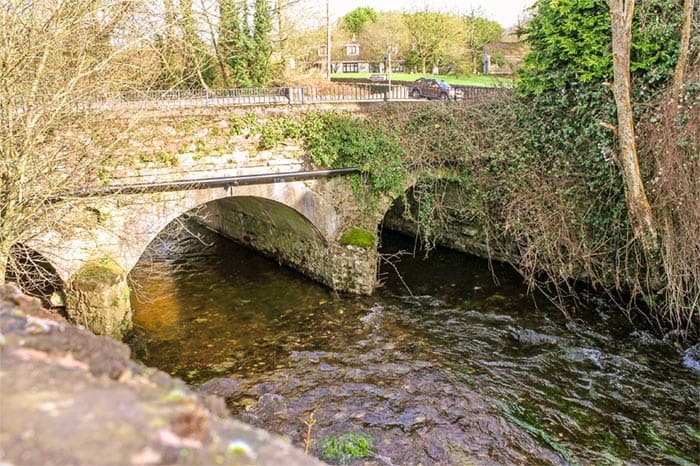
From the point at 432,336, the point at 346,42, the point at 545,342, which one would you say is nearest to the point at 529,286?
the point at 545,342

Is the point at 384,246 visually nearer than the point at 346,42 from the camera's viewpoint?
Yes

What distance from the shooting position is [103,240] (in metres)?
11.3

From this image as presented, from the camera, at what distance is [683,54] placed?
10906 mm

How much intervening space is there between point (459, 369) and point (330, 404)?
8.50 ft

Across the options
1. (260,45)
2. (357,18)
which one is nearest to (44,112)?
(260,45)

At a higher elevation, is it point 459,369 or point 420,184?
point 420,184

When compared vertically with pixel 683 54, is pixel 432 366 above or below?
below

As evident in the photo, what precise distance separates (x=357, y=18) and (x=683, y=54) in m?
60.8

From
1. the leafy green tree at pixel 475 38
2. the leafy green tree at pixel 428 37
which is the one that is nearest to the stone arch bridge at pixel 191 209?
the leafy green tree at pixel 428 37

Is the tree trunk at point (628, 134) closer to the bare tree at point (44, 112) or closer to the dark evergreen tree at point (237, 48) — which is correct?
the bare tree at point (44, 112)

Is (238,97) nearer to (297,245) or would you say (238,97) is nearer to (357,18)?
(297,245)

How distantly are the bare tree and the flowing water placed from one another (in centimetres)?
375

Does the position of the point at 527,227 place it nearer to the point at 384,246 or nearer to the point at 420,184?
the point at 420,184

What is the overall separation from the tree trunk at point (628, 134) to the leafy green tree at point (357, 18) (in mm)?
58014
